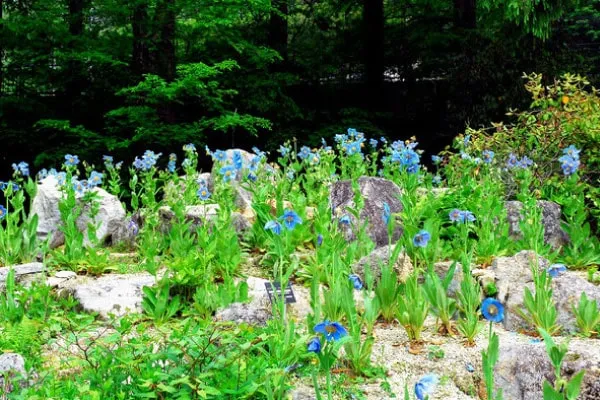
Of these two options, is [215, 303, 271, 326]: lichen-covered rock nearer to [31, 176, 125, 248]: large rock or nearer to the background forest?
[31, 176, 125, 248]: large rock

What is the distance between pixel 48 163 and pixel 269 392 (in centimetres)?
811

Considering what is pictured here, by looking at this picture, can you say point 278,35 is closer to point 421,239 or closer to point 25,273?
point 25,273

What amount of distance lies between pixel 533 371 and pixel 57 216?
3.97m

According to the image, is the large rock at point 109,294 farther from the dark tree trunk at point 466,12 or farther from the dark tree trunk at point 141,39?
the dark tree trunk at point 466,12

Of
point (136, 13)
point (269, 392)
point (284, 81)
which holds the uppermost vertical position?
point (136, 13)

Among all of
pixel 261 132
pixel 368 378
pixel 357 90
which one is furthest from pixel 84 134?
pixel 368 378

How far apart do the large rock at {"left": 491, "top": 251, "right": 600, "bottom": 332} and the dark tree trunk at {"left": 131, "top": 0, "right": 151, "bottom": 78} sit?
20.6 ft

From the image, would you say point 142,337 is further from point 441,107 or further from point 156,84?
point 441,107

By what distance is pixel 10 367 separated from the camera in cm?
271

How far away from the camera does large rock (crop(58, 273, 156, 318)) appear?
3.73m

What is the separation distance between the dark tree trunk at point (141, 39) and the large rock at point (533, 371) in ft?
23.4

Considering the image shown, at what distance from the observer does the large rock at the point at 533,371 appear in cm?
272

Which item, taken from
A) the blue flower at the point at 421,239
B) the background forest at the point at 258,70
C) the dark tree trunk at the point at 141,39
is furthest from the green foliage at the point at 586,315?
the dark tree trunk at the point at 141,39

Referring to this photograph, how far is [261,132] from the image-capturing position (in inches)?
442
